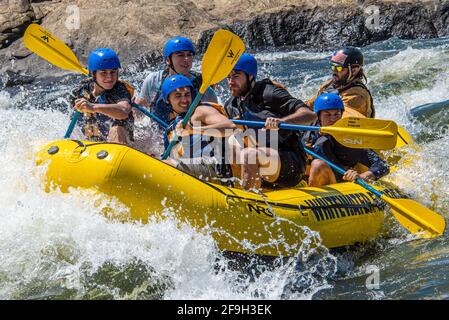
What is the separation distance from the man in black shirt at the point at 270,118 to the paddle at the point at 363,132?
0.52 feet

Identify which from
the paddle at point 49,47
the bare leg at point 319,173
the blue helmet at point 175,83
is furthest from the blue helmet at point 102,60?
the bare leg at point 319,173

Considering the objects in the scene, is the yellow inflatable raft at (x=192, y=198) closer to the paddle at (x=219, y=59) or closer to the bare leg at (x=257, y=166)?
the bare leg at (x=257, y=166)

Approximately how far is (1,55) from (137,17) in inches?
106

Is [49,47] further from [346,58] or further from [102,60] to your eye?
[346,58]

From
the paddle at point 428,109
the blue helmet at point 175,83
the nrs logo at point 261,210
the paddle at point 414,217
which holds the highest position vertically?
the paddle at point 428,109

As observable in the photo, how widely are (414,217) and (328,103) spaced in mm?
1171

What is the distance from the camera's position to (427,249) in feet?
18.6

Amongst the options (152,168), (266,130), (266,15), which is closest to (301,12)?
(266,15)

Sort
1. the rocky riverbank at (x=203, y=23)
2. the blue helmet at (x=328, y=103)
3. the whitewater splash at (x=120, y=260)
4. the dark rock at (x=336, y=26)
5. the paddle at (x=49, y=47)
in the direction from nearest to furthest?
the whitewater splash at (x=120, y=260) → the blue helmet at (x=328, y=103) → the paddle at (x=49, y=47) → the rocky riverbank at (x=203, y=23) → the dark rock at (x=336, y=26)

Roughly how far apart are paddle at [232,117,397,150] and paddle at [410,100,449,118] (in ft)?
13.7

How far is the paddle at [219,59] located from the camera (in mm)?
5504

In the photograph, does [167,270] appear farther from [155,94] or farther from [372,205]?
[155,94]

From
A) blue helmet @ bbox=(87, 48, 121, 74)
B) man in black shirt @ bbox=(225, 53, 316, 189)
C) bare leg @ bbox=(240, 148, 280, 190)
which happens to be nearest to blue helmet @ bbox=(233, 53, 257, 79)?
man in black shirt @ bbox=(225, 53, 316, 189)

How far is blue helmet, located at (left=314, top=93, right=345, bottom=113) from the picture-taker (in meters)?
6.14
